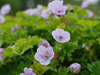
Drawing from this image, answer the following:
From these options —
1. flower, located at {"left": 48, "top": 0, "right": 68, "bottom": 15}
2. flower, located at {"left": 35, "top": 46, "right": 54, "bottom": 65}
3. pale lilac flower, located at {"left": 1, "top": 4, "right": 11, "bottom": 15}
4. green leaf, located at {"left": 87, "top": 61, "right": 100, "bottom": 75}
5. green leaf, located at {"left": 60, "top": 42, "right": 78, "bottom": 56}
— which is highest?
pale lilac flower, located at {"left": 1, "top": 4, "right": 11, "bottom": 15}

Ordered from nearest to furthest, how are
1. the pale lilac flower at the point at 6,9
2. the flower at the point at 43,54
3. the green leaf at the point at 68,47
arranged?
the flower at the point at 43,54 → the green leaf at the point at 68,47 → the pale lilac flower at the point at 6,9

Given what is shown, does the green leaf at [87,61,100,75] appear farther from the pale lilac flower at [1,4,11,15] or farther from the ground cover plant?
the pale lilac flower at [1,4,11,15]

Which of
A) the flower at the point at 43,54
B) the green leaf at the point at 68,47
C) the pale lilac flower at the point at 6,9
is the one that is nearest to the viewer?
the flower at the point at 43,54

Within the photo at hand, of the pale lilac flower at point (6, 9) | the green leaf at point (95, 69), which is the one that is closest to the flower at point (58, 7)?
the green leaf at point (95, 69)

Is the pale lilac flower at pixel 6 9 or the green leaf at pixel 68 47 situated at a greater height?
the pale lilac flower at pixel 6 9

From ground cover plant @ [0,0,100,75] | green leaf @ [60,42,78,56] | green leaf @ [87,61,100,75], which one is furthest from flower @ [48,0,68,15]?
green leaf @ [87,61,100,75]

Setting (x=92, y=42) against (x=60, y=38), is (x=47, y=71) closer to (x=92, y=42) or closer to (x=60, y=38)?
(x=60, y=38)

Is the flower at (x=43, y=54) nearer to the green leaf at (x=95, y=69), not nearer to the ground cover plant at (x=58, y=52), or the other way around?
the ground cover plant at (x=58, y=52)

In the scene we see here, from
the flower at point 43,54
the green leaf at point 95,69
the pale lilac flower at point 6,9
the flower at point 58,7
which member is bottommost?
the green leaf at point 95,69

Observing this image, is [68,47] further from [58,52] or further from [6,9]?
[6,9]
